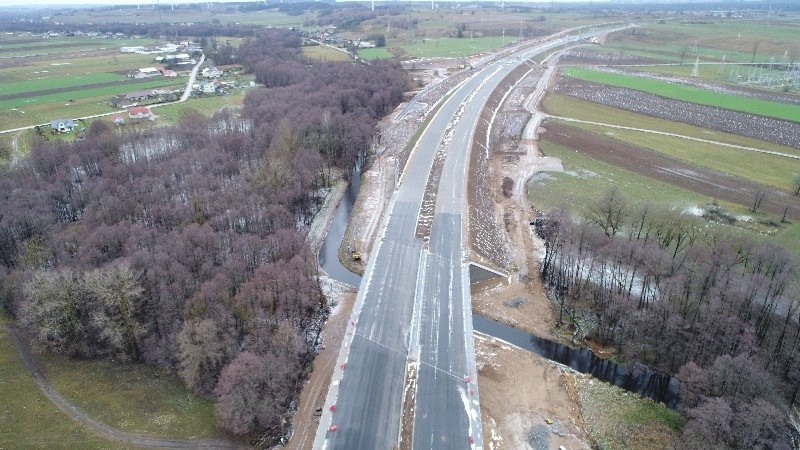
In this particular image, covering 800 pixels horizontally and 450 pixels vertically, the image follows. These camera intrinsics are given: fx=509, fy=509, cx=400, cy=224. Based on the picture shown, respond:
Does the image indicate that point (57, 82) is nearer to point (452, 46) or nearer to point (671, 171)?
point (452, 46)

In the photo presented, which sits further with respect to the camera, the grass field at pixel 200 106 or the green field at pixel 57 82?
the green field at pixel 57 82

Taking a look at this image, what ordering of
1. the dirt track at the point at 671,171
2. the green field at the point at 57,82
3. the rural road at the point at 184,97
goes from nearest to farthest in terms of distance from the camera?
the dirt track at the point at 671,171 → the rural road at the point at 184,97 → the green field at the point at 57,82

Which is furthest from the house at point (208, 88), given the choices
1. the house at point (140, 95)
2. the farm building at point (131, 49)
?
the farm building at point (131, 49)

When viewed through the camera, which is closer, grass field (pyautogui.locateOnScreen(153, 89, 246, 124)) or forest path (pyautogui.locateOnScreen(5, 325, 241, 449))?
forest path (pyautogui.locateOnScreen(5, 325, 241, 449))

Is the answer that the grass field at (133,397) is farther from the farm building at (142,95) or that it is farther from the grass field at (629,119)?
the grass field at (629,119)

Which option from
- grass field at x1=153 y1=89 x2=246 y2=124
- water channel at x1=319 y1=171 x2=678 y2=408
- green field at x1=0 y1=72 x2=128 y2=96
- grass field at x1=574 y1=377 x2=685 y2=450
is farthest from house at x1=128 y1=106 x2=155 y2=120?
grass field at x1=574 y1=377 x2=685 y2=450

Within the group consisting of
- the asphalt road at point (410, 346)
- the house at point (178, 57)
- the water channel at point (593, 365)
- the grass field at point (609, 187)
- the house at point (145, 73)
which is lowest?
the water channel at point (593, 365)

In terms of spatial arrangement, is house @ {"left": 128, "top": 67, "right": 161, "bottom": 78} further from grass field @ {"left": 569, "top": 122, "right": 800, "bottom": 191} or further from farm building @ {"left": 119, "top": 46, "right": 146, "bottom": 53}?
grass field @ {"left": 569, "top": 122, "right": 800, "bottom": 191}

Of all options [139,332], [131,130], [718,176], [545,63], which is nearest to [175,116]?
[131,130]
